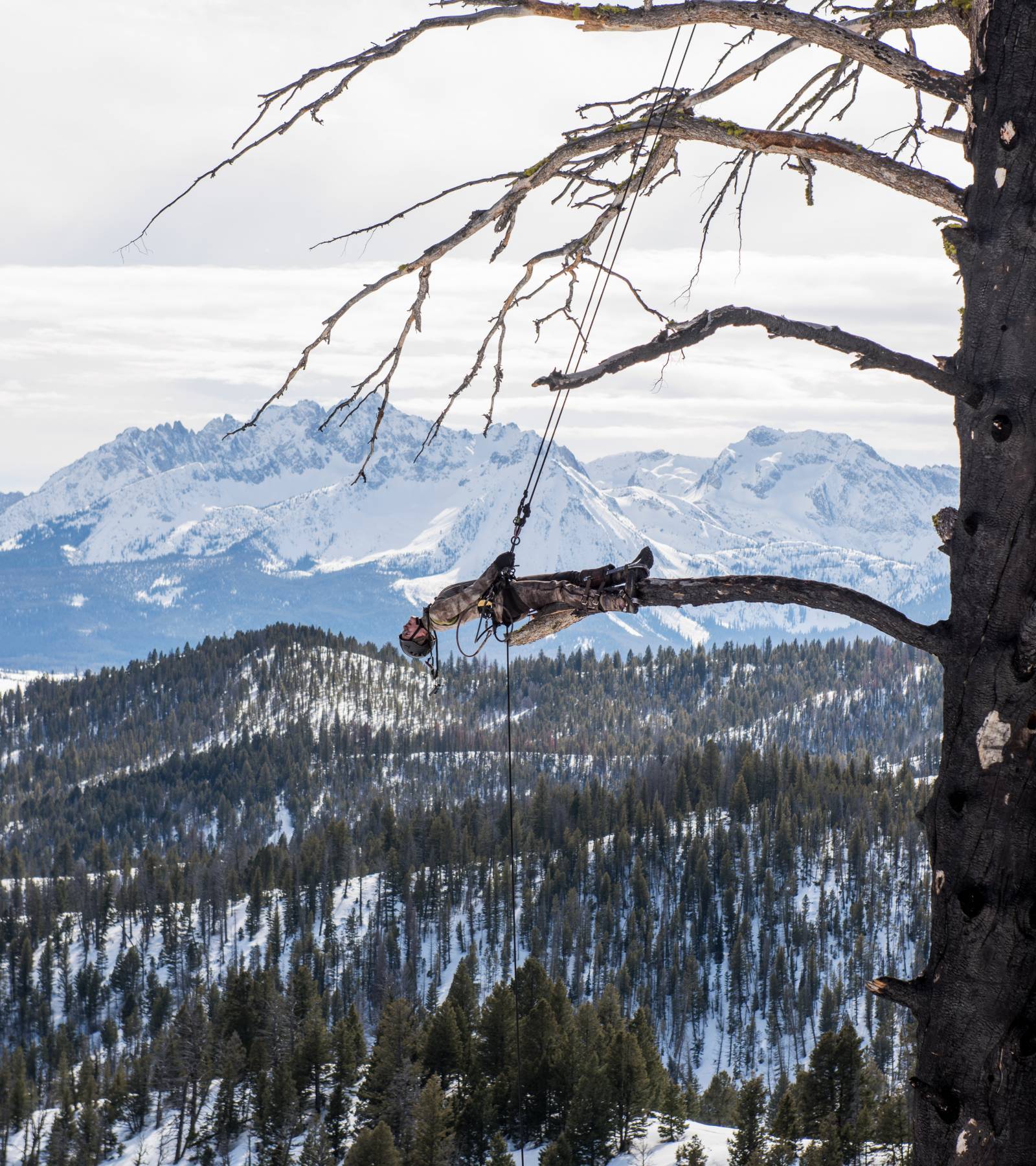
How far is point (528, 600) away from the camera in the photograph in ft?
22.3

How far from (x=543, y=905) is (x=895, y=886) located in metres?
49.6

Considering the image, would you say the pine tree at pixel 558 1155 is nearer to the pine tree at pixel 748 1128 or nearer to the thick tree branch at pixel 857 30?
the pine tree at pixel 748 1128

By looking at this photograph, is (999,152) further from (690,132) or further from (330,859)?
(330,859)

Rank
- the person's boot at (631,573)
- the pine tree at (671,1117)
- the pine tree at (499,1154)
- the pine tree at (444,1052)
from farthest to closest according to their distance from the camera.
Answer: the pine tree at (671,1117)
the pine tree at (444,1052)
the pine tree at (499,1154)
the person's boot at (631,573)

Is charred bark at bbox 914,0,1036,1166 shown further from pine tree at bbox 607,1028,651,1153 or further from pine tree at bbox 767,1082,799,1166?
pine tree at bbox 607,1028,651,1153

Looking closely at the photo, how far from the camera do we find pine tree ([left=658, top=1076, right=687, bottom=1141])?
71.1 m

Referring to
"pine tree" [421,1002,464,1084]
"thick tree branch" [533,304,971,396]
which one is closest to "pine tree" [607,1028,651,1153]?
"pine tree" [421,1002,464,1084]

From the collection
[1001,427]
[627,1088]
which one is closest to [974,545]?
[1001,427]

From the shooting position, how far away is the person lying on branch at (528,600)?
640 centimetres

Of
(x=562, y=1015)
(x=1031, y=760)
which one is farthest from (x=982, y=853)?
(x=562, y=1015)

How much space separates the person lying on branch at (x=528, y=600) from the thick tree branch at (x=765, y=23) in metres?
2.71

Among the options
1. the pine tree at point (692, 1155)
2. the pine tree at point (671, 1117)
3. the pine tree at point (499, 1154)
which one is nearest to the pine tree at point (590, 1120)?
the pine tree at point (692, 1155)

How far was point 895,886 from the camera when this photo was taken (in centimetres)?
15762

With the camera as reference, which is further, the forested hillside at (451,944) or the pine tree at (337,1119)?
the forested hillside at (451,944)
